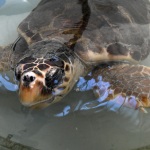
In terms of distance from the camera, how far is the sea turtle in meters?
2.23

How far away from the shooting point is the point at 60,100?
98.7 inches

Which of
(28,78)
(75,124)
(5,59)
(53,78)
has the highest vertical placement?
(28,78)

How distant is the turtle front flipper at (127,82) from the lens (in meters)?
2.34

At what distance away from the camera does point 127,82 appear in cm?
247

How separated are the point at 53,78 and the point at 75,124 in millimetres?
387

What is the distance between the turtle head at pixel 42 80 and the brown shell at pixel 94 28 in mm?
307

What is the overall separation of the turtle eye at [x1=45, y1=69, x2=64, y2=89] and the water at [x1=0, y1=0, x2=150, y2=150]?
28cm

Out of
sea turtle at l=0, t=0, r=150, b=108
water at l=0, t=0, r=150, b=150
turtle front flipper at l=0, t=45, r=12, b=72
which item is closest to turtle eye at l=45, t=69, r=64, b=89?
sea turtle at l=0, t=0, r=150, b=108

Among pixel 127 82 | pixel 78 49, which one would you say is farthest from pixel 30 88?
pixel 127 82

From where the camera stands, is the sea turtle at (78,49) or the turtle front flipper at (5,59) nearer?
the sea turtle at (78,49)

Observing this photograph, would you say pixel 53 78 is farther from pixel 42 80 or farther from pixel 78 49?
pixel 78 49

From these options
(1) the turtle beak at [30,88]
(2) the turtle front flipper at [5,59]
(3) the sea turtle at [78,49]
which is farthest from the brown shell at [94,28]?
(1) the turtle beak at [30,88]

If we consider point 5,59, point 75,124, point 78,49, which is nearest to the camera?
point 75,124

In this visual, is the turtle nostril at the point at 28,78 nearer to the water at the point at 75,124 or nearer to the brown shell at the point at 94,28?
the water at the point at 75,124
